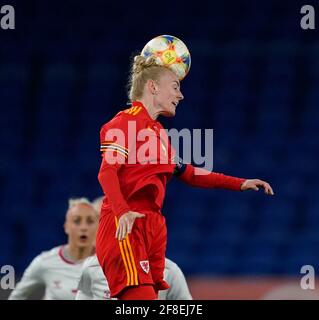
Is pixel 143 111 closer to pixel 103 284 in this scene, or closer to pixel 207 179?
pixel 207 179

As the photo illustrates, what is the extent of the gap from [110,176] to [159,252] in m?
0.41

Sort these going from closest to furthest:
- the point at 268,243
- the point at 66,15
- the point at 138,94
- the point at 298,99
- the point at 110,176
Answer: the point at 110,176 < the point at 138,94 < the point at 268,243 < the point at 298,99 < the point at 66,15

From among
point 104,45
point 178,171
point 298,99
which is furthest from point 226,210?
point 178,171

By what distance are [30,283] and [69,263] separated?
0.98ft

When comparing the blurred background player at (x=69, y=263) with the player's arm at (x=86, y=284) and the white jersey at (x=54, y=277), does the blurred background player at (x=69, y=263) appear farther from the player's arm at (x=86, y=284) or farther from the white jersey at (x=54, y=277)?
the player's arm at (x=86, y=284)

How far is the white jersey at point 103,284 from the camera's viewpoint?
199 inches

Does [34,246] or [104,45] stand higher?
[104,45]

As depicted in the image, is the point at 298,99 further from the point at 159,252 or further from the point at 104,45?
the point at 159,252

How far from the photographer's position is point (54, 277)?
20.0 ft

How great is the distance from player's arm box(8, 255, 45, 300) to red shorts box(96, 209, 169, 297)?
6.42ft

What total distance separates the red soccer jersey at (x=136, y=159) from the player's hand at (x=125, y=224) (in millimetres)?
85
